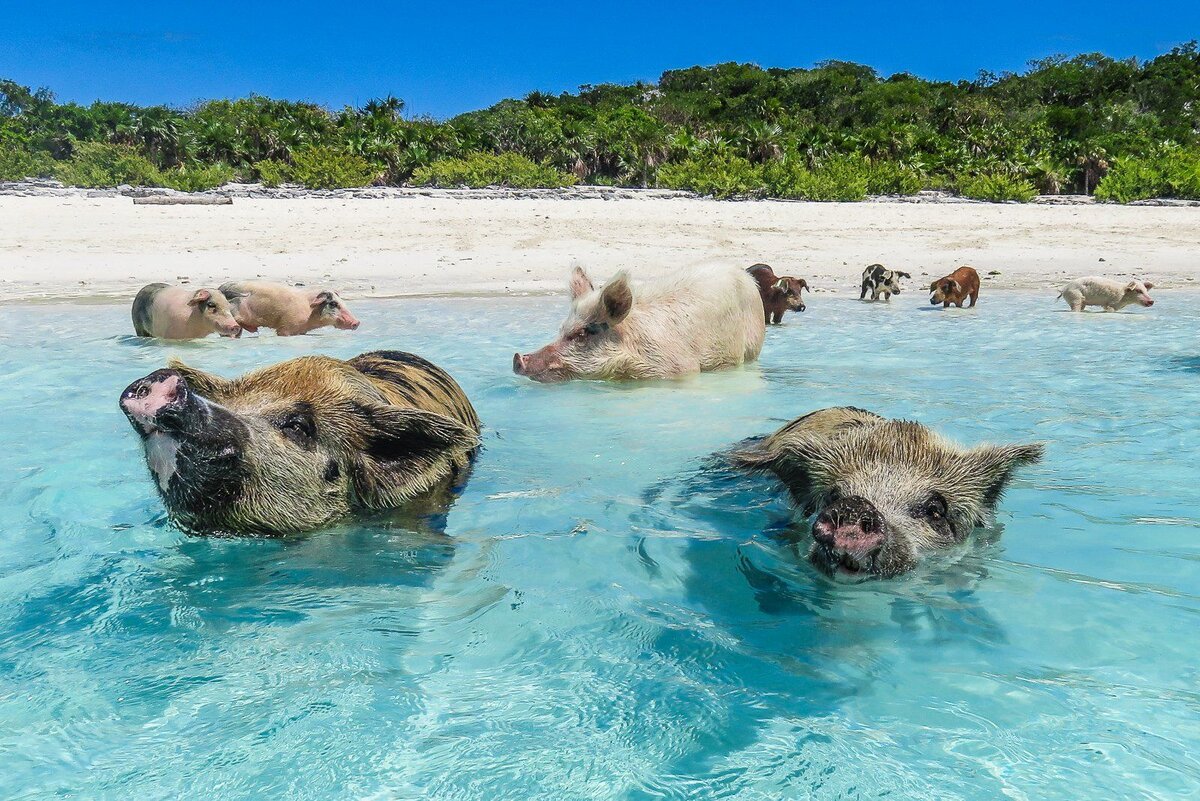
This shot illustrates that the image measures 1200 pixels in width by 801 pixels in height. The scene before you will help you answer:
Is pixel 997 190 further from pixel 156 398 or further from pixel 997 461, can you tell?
pixel 156 398

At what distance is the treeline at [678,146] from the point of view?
30.5 m

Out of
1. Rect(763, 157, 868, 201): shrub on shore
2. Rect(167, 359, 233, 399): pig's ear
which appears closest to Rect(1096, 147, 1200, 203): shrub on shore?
Rect(763, 157, 868, 201): shrub on shore

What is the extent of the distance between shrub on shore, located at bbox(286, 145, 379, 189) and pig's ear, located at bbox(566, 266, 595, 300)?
2287 centimetres

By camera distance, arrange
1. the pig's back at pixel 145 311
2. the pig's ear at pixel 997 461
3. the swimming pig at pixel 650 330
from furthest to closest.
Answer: the pig's back at pixel 145 311 < the swimming pig at pixel 650 330 < the pig's ear at pixel 997 461

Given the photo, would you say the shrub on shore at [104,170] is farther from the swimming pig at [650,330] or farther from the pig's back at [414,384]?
the pig's back at [414,384]

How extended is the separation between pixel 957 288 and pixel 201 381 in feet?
36.8

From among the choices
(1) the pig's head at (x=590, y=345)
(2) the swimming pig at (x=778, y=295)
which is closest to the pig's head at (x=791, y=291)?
(2) the swimming pig at (x=778, y=295)

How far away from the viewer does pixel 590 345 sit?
8.23m

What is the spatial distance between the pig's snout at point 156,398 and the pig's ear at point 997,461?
3.03 metres

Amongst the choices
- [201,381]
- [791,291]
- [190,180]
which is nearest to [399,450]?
[201,381]

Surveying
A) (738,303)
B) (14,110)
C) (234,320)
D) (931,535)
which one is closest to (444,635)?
(931,535)

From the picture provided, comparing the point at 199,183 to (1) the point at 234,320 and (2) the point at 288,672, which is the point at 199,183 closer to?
(1) the point at 234,320

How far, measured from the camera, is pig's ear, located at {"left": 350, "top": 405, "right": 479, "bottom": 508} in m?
4.46

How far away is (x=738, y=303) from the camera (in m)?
8.95
